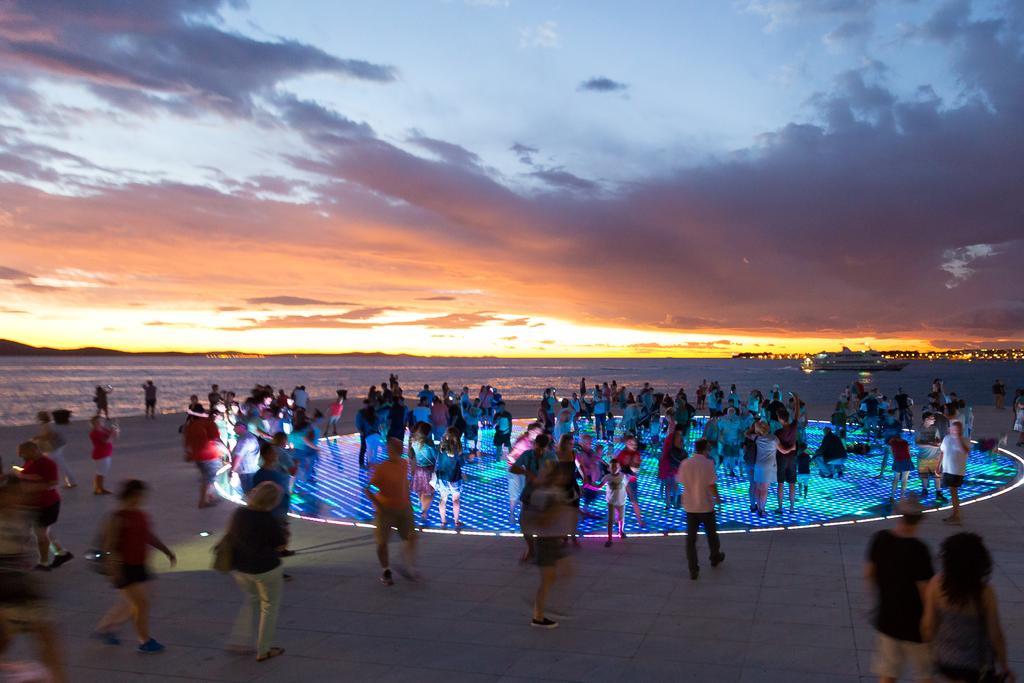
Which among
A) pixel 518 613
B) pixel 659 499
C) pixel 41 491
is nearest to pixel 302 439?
pixel 41 491

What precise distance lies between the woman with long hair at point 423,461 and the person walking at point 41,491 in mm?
4348

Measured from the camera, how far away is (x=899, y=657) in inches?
183

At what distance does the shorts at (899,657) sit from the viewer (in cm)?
457

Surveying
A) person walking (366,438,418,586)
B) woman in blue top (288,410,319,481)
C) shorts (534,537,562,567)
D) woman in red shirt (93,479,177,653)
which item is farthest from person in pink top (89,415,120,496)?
shorts (534,537,562,567)

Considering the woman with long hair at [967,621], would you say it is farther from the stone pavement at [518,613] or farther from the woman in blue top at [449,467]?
the woman in blue top at [449,467]

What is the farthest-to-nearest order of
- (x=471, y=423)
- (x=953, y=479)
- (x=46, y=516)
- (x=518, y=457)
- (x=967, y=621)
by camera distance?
(x=471, y=423) < (x=953, y=479) < (x=518, y=457) < (x=46, y=516) < (x=967, y=621)

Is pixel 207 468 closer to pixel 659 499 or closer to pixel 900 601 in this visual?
pixel 659 499

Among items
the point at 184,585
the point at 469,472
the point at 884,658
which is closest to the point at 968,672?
the point at 884,658

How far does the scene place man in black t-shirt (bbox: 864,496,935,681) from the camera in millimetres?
4605

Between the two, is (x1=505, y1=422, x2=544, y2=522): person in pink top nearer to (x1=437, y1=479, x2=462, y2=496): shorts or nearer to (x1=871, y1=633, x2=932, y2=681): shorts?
(x1=437, y1=479, x2=462, y2=496): shorts

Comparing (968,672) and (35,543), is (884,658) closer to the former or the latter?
(968,672)

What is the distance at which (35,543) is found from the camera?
8.80 metres

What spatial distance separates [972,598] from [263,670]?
495 cm

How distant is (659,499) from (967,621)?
397 inches
